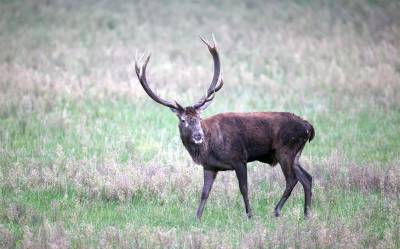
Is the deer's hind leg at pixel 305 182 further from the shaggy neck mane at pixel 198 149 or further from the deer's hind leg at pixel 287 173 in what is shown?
the shaggy neck mane at pixel 198 149

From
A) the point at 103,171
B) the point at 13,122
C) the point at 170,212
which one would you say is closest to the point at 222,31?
the point at 13,122

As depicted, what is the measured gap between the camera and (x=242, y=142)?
946 cm

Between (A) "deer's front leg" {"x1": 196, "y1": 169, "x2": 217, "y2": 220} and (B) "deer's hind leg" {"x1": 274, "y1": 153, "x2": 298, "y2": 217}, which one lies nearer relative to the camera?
(A) "deer's front leg" {"x1": 196, "y1": 169, "x2": 217, "y2": 220}

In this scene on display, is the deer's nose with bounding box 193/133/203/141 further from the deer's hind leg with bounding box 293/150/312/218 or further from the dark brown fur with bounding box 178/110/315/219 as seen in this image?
the deer's hind leg with bounding box 293/150/312/218

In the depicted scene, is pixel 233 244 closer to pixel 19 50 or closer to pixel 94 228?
pixel 94 228

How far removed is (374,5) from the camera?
1106 inches

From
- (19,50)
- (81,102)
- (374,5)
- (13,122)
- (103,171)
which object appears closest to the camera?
(103,171)

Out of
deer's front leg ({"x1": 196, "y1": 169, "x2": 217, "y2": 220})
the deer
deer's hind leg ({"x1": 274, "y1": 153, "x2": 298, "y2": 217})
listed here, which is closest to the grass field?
deer's front leg ({"x1": 196, "y1": 169, "x2": 217, "y2": 220})

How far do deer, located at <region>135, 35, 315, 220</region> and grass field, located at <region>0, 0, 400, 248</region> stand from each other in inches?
17.1

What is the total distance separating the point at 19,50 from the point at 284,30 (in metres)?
9.25

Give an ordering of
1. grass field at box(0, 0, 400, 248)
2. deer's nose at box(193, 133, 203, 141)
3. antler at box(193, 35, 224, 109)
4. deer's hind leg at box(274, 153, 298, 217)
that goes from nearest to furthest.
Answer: grass field at box(0, 0, 400, 248), deer's nose at box(193, 133, 203, 141), antler at box(193, 35, 224, 109), deer's hind leg at box(274, 153, 298, 217)

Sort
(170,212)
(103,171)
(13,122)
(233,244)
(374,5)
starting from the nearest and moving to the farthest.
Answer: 1. (233,244)
2. (170,212)
3. (103,171)
4. (13,122)
5. (374,5)

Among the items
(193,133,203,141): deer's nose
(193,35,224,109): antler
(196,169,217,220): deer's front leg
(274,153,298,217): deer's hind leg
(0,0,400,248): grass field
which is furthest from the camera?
(274,153,298,217): deer's hind leg

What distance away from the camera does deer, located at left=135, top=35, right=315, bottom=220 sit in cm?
929
